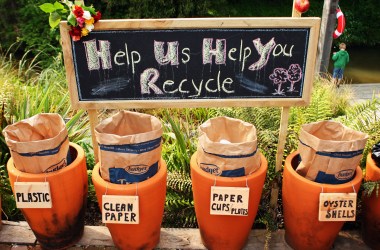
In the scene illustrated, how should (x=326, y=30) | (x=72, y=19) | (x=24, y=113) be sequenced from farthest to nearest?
(x=326, y=30) → (x=24, y=113) → (x=72, y=19)

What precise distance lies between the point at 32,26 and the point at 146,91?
8.45m

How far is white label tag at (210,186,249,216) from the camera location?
7.48 ft

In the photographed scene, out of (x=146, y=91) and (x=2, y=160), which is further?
(x=2, y=160)

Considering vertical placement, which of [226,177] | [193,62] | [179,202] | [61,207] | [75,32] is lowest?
[179,202]

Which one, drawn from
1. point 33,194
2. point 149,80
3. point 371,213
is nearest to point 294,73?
point 149,80

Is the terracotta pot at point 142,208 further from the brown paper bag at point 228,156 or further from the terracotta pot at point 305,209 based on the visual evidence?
the terracotta pot at point 305,209

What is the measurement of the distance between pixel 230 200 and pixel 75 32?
1.29 m

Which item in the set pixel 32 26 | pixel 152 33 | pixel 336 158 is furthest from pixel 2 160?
pixel 32 26

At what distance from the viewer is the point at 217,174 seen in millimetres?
2328

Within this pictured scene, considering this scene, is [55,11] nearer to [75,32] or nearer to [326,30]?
[75,32]

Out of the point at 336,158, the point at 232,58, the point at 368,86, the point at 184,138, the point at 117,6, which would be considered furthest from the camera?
the point at 117,6

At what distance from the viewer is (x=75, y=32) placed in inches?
89.1

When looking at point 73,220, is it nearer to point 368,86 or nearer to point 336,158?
point 336,158

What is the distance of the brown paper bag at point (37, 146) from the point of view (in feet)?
7.39
